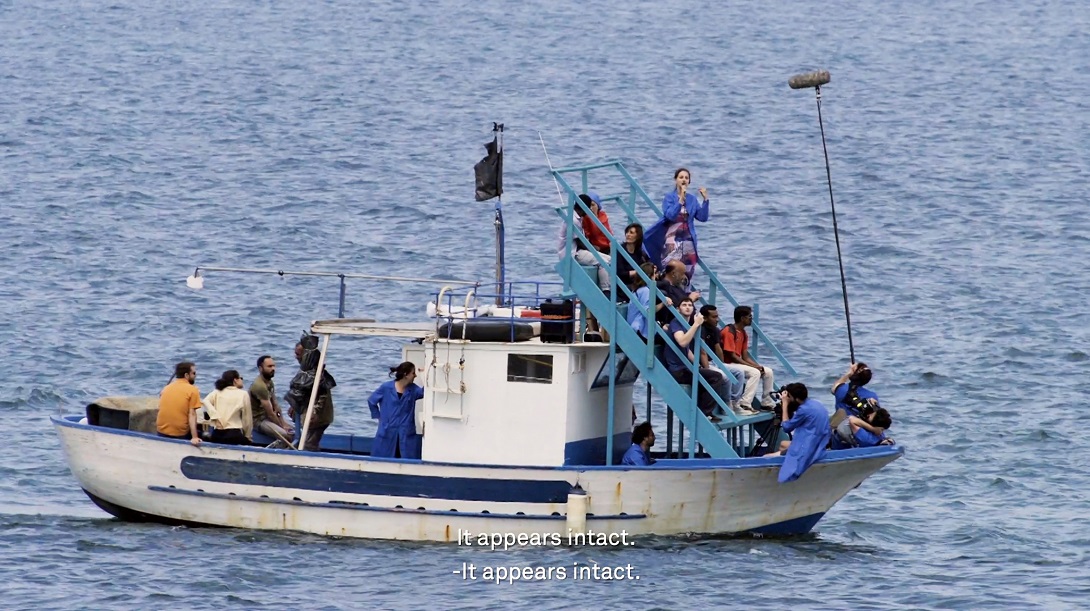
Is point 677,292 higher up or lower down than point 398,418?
higher up

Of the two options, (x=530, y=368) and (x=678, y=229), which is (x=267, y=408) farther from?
(x=678, y=229)

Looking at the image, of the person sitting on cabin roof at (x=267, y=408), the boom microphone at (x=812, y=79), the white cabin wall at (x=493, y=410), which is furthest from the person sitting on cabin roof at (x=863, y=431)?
the person sitting on cabin roof at (x=267, y=408)

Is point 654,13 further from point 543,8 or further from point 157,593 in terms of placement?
point 157,593

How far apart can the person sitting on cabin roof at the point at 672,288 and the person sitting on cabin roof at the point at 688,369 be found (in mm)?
106

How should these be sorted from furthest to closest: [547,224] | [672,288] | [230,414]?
[547,224] < [230,414] < [672,288]

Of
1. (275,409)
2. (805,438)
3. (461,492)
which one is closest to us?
(805,438)

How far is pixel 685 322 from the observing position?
22484 mm

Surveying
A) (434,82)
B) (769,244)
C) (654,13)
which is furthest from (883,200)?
(654,13)

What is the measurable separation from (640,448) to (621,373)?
48.3 inches

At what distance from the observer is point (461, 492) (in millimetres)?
22453

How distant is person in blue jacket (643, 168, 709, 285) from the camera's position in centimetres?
2369

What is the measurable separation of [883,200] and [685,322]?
94.8 feet

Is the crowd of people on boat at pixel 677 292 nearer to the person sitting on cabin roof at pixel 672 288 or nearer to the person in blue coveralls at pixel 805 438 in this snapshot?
the person sitting on cabin roof at pixel 672 288

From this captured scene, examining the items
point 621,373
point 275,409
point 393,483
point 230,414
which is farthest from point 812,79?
point 230,414
